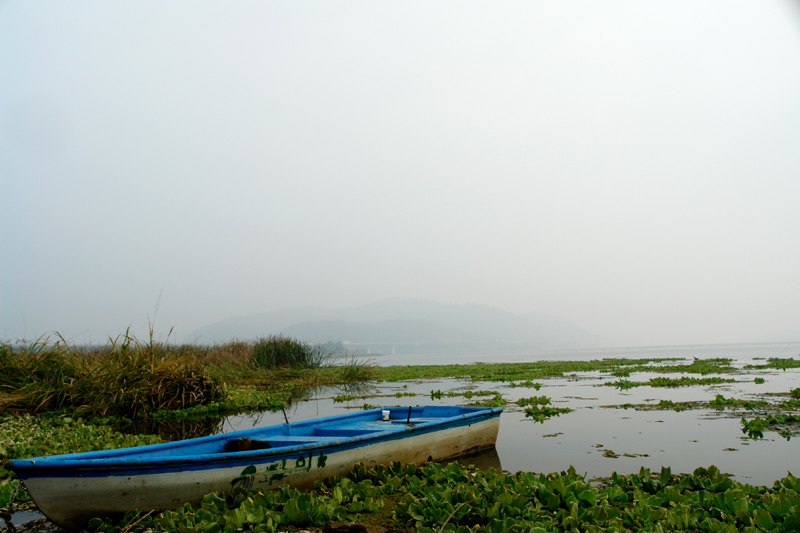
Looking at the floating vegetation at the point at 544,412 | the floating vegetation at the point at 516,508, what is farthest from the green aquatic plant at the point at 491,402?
the floating vegetation at the point at 516,508

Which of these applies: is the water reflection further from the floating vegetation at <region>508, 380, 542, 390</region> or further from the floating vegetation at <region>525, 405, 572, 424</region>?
the floating vegetation at <region>508, 380, 542, 390</region>

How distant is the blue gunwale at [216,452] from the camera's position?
4.36 metres

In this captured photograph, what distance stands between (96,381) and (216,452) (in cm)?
767

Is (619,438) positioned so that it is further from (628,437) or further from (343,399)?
(343,399)

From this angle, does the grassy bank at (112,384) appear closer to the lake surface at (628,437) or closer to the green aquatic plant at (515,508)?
the lake surface at (628,437)

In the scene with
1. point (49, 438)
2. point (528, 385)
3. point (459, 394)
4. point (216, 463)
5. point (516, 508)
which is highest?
point (216, 463)

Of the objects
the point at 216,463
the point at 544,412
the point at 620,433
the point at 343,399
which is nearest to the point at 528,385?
the point at 343,399

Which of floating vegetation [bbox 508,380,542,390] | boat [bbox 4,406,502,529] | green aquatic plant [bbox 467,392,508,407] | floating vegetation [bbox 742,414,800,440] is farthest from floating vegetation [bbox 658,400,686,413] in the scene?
boat [bbox 4,406,502,529]

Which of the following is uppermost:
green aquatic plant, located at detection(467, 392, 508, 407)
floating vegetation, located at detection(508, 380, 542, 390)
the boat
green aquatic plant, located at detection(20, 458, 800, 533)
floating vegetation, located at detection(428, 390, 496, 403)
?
the boat

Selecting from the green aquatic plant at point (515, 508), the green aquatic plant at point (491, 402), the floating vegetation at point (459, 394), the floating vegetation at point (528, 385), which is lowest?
the floating vegetation at point (528, 385)

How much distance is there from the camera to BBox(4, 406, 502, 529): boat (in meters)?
4.41

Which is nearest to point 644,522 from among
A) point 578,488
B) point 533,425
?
point 578,488

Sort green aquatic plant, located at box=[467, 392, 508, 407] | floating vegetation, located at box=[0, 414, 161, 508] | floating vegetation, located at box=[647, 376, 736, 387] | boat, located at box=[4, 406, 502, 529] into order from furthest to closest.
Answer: floating vegetation, located at box=[647, 376, 736, 387], green aquatic plant, located at box=[467, 392, 508, 407], floating vegetation, located at box=[0, 414, 161, 508], boat, located at box=[4, 406, 502, 529]

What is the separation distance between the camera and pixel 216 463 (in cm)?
511
